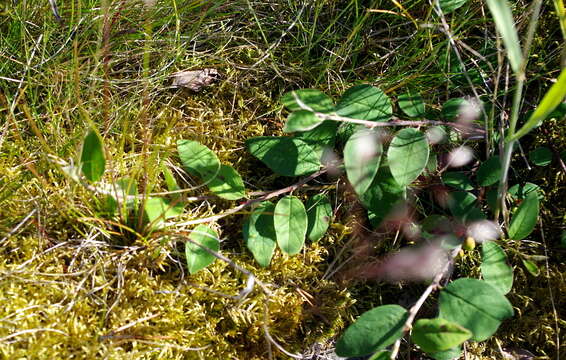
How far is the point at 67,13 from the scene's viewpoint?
4.92 feet

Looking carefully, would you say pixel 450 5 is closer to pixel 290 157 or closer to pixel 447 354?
pixel 290 157

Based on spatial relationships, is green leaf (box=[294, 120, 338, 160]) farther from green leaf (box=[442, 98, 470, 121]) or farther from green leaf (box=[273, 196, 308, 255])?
green leaf (box=[442, 98, 470, 121])

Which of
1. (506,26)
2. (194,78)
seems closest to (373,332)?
(506,26)

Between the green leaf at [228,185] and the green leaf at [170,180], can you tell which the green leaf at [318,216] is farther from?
the green leaf at [170,180]

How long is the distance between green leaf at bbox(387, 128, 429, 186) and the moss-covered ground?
176mm

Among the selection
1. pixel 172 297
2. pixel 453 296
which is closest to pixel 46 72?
pixel 172 297

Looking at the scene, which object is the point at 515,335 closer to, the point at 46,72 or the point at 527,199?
the point at 527,199

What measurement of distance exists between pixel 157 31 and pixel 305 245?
0.69 m

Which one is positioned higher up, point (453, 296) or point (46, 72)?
point (46, 72)

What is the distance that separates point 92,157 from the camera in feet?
3.80

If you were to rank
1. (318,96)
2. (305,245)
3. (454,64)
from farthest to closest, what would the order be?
1. (454,64)
2. (305,245)
3. (318,96)

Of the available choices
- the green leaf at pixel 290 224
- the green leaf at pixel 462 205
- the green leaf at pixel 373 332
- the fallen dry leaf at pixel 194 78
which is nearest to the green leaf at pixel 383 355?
the green leaf at pixel 373 332

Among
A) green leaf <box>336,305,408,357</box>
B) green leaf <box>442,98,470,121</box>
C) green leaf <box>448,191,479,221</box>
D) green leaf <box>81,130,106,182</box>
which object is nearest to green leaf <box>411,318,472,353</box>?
green leaf <box>336,305,408,357</box>

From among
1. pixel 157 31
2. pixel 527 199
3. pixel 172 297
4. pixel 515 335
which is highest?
pixel 157 31
